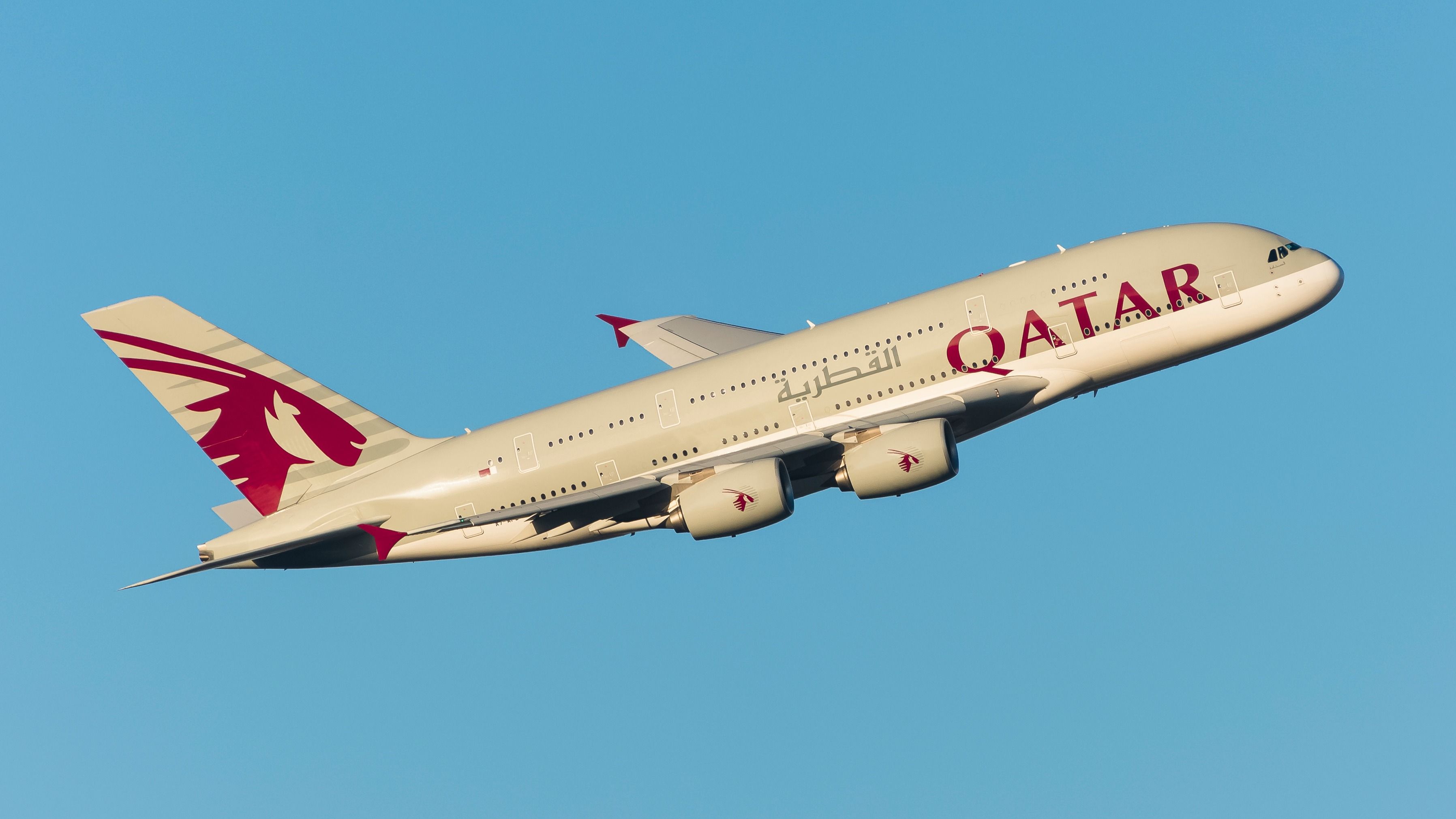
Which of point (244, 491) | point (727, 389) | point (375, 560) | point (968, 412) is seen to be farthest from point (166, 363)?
point (968, 412)

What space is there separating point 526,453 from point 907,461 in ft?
47.4

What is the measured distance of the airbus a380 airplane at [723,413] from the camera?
44.3 m

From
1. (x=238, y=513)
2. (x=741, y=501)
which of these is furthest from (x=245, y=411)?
(x=741, y=501)

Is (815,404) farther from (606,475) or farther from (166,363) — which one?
(166,363)

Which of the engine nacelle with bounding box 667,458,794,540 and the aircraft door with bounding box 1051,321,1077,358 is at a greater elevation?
the aircraft door with bounding box 1051,321,1077,358

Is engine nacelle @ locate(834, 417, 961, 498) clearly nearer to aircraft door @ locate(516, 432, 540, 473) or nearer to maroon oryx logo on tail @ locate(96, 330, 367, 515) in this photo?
aircraft door @ locate(516, 432, 540, 473)

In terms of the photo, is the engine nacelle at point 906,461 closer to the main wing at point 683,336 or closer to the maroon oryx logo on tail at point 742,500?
the maroon oryx logo on tail at point 742,500

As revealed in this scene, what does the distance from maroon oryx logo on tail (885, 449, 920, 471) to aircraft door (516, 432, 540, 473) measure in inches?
537

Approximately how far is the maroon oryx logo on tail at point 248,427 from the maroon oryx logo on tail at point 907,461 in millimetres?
21273

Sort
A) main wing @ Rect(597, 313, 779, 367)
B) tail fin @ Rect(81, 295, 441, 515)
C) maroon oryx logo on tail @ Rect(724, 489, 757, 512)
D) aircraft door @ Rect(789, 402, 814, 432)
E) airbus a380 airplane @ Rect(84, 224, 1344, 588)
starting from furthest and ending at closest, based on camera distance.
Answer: main wing @ Rect(597, 313, 779, 367) < tail fin @ Rect(81, 295, 441, 515) < aircraft door @ Rect(789, 402, 814, 432) < airbus a380 airplane @ Rect(84, 224, 1344, 588) < maroon oryx logo on tail @ Rect(724, 489, 757, 512)

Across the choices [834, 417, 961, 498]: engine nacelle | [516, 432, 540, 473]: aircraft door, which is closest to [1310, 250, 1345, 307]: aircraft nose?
[834, 417, 961, 498]: engine nacelle

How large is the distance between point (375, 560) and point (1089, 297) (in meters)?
27.9

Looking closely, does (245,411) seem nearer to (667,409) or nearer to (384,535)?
(384,535)

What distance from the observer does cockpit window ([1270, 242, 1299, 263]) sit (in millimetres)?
44781
